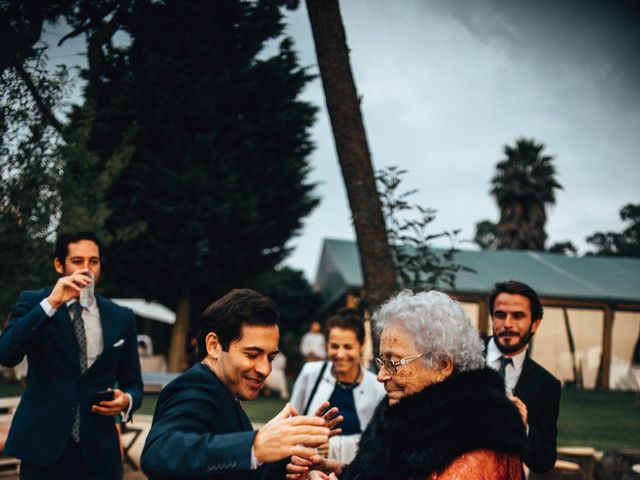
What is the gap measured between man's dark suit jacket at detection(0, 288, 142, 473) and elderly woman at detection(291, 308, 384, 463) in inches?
58.2

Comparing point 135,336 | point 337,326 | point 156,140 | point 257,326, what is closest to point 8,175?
point 135,336

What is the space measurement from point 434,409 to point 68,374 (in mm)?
1918

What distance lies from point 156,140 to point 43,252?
31.2 feet

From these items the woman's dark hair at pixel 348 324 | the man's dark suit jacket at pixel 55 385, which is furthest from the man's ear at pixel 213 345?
the woman's dark hair at pixel 348 324

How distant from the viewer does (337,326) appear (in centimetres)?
434

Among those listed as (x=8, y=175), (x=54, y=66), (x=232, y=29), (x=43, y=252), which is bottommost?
(x=43, y=252)

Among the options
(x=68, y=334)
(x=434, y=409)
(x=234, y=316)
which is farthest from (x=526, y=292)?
(x=68, y=334)

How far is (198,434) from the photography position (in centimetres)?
166

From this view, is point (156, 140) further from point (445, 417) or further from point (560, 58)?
point (445, 417)

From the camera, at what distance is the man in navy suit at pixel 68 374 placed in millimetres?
2742

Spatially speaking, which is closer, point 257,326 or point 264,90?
point 257,326

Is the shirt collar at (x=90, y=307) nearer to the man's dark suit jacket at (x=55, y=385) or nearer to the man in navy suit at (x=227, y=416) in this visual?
the man's dark suit jacket at (x=55, y=385)

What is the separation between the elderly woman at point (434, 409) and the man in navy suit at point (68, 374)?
1221 mm

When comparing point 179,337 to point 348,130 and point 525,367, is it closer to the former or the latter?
point 348,130
